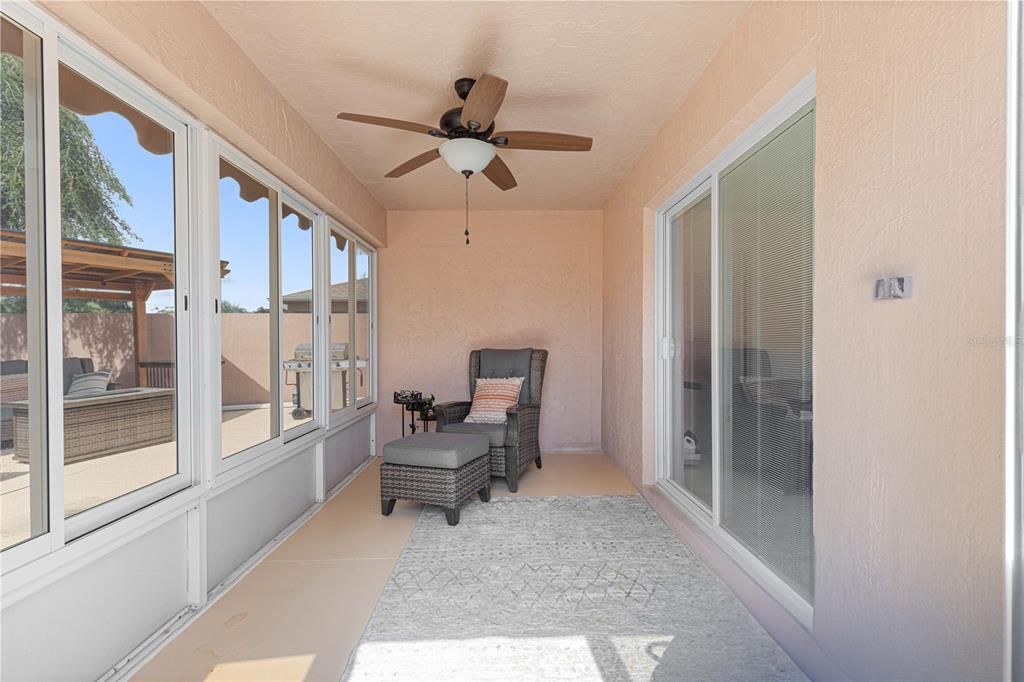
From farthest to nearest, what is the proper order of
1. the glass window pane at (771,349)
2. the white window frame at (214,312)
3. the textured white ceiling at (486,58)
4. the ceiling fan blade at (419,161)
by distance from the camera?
the ceiling fan blade at (419,161) → the white window frame at (214,312) → the textured white ceiling at (486,58) → the glass window pane at (771,349)

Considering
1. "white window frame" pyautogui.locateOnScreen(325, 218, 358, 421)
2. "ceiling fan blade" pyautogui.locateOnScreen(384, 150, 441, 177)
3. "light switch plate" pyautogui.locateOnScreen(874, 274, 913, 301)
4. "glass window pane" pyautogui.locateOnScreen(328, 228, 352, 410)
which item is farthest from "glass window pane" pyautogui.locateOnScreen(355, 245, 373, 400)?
"light switch plate" pyautogui.locateOnScreen(874, 274, 913, 301)

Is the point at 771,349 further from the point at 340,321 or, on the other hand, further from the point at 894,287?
the point at 340,321

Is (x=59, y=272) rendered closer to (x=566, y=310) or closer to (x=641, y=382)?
(x=641, y=382)

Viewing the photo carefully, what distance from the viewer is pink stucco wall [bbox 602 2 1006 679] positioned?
100 centimetres

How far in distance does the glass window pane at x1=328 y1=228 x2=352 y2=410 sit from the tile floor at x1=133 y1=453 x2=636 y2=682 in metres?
1.05

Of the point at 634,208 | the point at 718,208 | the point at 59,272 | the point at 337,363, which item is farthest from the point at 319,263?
the point at 718,208

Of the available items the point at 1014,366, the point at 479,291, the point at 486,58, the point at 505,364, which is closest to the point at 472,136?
the point at 486,58

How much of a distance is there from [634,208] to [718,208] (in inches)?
51.5

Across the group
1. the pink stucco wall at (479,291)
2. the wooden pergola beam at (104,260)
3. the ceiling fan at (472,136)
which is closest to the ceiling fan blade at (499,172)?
the ceiling fan at (472,136)

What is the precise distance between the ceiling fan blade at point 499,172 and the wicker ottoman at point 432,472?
5.78 ft

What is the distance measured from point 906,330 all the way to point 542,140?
1.89 metres

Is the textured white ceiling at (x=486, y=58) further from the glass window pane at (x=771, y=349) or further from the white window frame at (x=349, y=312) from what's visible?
the white window frame at (x=349, y=312)

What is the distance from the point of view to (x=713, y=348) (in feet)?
8.42

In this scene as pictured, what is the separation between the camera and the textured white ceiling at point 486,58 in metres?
1.98
